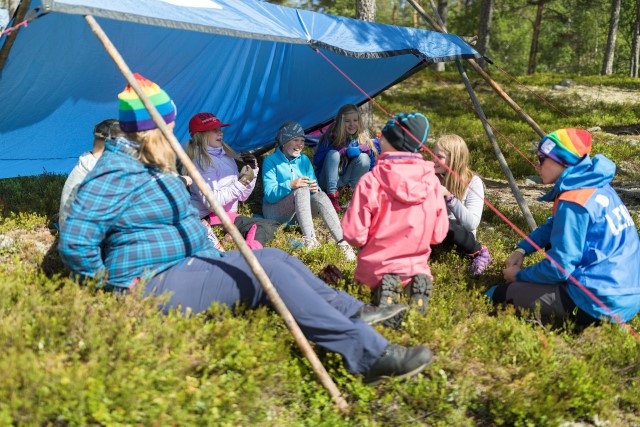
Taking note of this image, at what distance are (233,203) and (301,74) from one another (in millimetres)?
2109

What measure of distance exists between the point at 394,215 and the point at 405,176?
0.94 feet

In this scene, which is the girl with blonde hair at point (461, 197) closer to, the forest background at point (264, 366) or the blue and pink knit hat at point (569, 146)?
the forest background at point (264, 366)

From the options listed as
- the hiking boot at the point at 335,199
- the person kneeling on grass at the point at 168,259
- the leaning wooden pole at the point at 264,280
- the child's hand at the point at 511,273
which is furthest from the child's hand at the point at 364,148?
the leaning wooden pole at the point at 264,280

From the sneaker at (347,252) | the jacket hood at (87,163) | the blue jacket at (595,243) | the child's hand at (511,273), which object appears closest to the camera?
the blue jacket at (595,243)

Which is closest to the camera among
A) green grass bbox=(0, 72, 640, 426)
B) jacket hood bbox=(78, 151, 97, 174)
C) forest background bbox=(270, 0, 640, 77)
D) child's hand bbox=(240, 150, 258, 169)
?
green grass bbox=(0, 72, 640, 426)

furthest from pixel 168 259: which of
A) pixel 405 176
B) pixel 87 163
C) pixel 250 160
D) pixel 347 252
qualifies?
pixel 250 160

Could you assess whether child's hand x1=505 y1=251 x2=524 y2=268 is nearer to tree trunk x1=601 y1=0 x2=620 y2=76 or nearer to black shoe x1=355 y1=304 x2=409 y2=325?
black shoe x1=355 y1=304 x2=409 y2=325

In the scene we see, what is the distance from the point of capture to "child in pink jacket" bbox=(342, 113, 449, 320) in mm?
4223

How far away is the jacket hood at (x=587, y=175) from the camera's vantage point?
164 inches

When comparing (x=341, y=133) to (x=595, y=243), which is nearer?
(x=595, y=243)

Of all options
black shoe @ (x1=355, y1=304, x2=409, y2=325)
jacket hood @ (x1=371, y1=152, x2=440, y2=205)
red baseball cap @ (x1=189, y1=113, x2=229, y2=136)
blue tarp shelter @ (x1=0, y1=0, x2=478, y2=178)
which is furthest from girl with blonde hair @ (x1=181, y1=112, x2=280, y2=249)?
black shoe @ (x1=355, y1=304, x2=409, y2=325)

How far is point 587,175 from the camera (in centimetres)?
416

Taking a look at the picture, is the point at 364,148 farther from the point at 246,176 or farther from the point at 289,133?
the point at 246,176

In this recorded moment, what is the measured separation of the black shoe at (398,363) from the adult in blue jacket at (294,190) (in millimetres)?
2280
